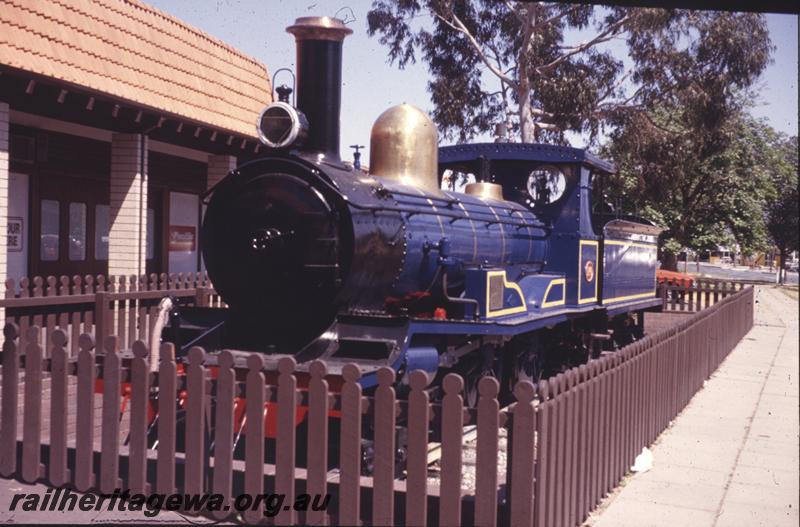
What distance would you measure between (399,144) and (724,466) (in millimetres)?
4007

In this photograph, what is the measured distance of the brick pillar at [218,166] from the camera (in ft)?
51.8

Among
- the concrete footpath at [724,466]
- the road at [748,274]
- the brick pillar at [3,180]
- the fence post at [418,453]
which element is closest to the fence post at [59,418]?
the fence post at [418,453]

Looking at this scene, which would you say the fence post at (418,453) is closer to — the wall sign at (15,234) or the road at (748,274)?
the wall sign at (15,234)

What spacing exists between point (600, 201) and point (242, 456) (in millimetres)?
6548

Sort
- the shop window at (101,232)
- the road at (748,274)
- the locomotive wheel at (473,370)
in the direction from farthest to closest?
the road at (748,274) < the shop window at (101,232) < the locomotive wheel at (473,370)

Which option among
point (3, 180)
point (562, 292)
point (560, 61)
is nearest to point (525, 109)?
point (560, 61)

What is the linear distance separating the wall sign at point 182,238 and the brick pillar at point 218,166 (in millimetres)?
1530

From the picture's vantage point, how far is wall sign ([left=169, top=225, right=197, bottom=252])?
55.1 ft

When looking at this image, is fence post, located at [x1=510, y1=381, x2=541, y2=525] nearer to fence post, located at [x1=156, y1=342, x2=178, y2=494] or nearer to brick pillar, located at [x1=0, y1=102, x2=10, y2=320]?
fence post, located at [x1=156, y1=342, x2=178, y2=494]

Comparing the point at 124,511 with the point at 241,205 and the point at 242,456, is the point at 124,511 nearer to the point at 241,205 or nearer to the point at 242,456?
the point at 242,456

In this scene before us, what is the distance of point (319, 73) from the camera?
6.54m

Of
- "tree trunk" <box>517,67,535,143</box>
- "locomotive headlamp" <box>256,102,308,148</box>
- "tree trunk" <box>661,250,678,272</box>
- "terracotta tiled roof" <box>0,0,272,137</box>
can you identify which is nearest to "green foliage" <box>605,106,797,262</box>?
"tree trunk" <box>661,250,678,272</box>

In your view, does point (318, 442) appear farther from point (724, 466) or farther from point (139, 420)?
point (724, 466)

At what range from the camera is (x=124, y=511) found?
16.0ft
